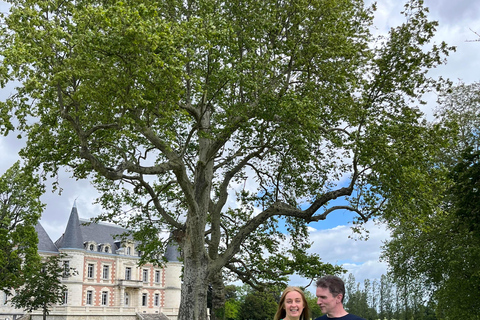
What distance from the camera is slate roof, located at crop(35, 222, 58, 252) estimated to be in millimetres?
55750

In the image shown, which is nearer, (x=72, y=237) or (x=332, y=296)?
(x=332, y=296)

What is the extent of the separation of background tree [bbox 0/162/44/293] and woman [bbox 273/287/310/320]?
88.6 ft

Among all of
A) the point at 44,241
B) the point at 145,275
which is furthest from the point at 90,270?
the point at 145,275

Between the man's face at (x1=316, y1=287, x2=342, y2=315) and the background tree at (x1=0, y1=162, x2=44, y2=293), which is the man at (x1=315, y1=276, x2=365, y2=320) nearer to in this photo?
the man's face at (x1=316, y1=287, x2=342, y2=315)

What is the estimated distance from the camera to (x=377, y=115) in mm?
17266

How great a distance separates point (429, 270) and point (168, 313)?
152ft

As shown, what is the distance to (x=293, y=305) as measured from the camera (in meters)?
4.57

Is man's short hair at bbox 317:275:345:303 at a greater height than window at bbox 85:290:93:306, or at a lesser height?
greater

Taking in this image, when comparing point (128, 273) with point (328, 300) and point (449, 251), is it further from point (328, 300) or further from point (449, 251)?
point (328, 300)

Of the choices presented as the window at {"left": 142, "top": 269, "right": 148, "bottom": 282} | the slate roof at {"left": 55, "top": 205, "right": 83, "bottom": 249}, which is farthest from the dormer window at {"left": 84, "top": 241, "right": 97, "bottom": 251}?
the window at {"left": 142, "top": 269, "right": 148, "bottom": 282}

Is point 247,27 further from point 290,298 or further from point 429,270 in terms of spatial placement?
point 429,270

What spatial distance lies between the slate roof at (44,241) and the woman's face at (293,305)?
56.3 m

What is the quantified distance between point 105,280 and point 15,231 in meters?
32.2

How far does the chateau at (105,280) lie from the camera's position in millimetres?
56281
